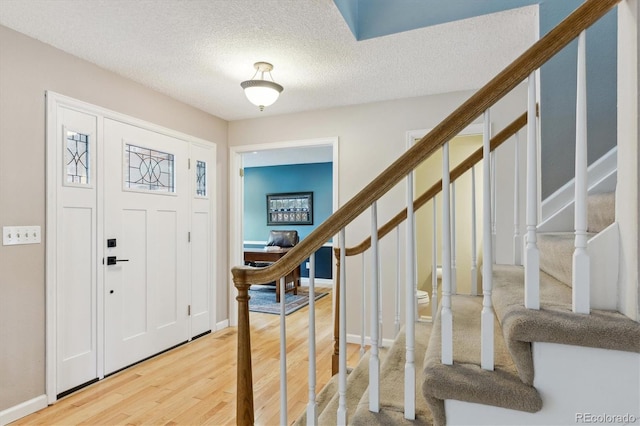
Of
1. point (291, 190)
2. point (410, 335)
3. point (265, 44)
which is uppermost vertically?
point (265, 44)

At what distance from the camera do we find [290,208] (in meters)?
6.97

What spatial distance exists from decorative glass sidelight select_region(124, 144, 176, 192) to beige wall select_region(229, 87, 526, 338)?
1329 millimetres

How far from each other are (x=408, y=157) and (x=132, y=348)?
9.61 feet

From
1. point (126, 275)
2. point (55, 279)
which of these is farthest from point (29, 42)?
point (126, 275)

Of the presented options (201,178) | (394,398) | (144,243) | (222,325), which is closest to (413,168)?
(394,398)

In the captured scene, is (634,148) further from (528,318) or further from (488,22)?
(488,22)

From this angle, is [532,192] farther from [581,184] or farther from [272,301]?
[272,301]

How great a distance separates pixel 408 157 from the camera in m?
1.12

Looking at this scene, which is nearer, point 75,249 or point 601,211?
point 601,211

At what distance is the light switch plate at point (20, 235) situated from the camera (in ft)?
6.90

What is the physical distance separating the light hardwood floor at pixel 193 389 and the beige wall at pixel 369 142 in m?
0.70

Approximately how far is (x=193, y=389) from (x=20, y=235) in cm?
154

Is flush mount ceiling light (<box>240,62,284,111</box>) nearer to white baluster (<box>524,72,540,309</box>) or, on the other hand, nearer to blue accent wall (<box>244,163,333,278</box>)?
white baluster (<box>524,72,540,309</box>)

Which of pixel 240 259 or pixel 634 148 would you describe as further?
pixel 240 259
